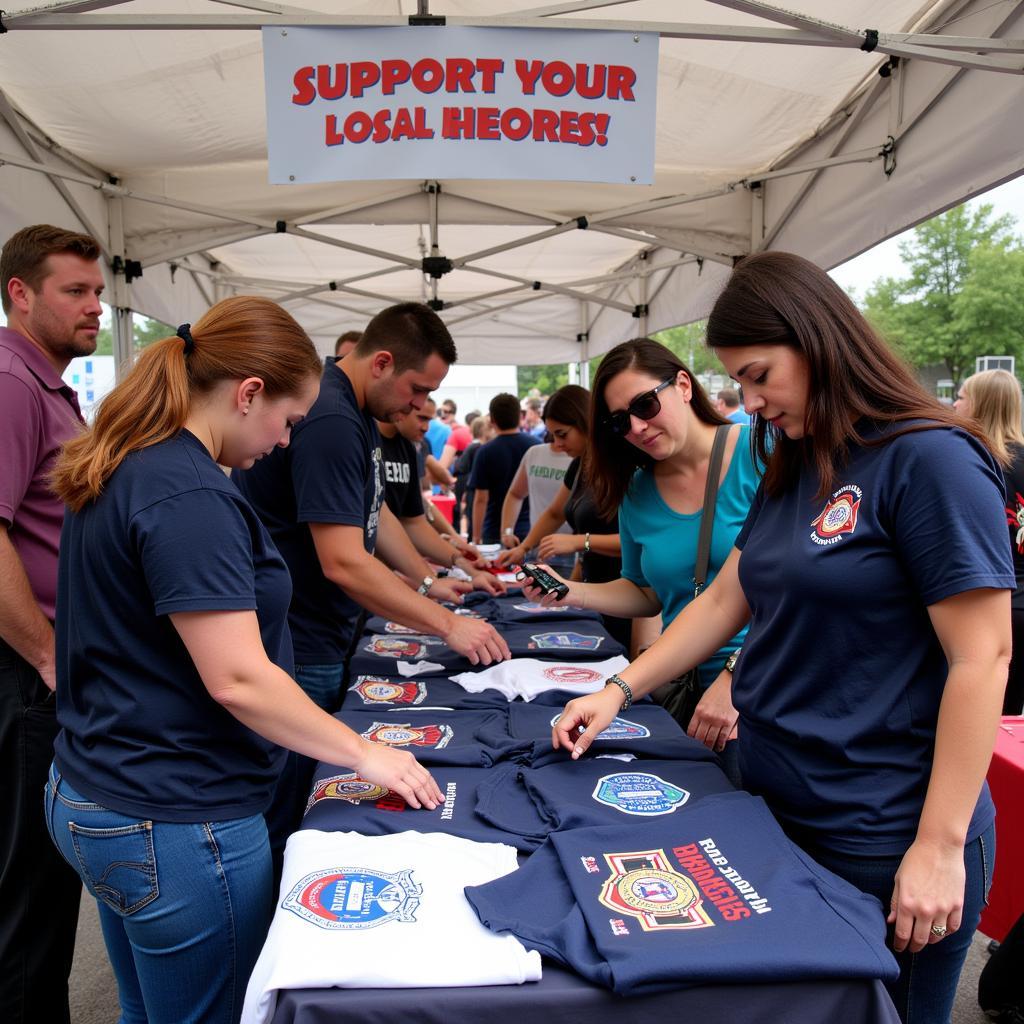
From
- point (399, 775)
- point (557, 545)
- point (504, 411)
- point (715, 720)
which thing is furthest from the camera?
point (504, 411)

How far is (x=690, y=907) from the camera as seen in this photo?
111 cm

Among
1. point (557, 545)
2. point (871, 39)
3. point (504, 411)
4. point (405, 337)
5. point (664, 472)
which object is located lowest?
point (557, 545)

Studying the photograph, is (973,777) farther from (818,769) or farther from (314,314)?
(314,314)

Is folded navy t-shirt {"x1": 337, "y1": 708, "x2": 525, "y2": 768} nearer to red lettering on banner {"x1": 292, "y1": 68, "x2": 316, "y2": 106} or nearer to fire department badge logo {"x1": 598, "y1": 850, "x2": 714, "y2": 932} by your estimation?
fire department badge logo {"x1": 598, "y1": 850, "x2": 714, "y2": 932}

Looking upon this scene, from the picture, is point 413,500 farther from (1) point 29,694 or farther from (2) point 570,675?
(1) point 29,694

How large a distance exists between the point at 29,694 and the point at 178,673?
0.80 meters

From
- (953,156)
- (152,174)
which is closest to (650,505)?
(953,156)

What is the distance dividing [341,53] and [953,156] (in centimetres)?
220

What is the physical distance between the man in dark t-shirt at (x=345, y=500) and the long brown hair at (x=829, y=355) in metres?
1.10

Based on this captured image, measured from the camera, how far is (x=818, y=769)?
1.26 meters

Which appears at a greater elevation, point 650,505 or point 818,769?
point 650,505

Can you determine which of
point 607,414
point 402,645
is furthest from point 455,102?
point 402,645

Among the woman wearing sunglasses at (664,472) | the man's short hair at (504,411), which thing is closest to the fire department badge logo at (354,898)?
the woman wearing sunglasses at (664,472)

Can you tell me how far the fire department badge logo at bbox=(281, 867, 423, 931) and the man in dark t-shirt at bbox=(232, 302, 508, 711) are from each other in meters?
0.97
